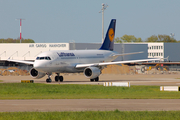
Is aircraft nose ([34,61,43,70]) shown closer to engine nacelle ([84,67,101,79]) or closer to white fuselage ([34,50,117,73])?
white fuselage ([34,50,117,73])

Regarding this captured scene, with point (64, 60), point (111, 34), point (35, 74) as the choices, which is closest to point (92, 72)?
point (64, 60)

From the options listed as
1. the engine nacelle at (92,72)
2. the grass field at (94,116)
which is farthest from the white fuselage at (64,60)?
the grass field at (94,116)

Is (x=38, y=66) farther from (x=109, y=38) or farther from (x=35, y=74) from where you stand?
(x=109, y=38)

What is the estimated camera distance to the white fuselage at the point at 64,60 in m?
46.4

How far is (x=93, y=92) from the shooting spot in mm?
30516

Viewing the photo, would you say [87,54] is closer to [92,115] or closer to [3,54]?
[92,115]

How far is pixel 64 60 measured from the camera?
49.2 metres

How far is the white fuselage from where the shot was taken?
46.4m

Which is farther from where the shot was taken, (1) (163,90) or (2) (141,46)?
(2) (141,46)

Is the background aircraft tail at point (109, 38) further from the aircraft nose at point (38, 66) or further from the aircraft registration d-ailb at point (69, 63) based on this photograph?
the aircraft nose at point (38, 66)

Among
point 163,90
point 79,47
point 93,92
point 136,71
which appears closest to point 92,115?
point 93,92

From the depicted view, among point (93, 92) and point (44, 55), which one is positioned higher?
point (44, 55)

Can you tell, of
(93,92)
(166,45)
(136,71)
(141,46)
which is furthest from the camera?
(166,45)

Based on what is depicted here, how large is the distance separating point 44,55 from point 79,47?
2033 inches
